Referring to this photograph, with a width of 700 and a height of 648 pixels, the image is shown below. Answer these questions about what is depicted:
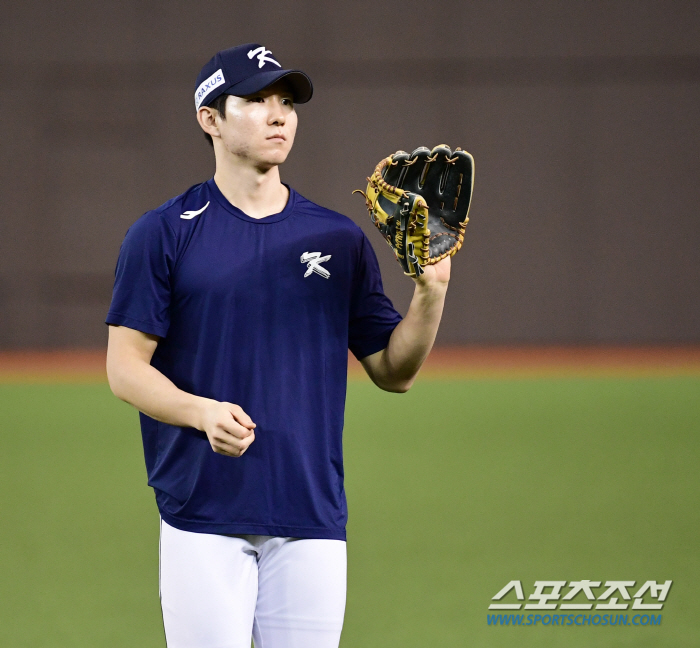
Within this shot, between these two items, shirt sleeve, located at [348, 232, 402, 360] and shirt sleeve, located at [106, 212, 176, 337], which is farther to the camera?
shirt sleeve, located at [348, 232, 402, 360]

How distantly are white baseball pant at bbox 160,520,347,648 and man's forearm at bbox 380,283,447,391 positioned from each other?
0.42 m

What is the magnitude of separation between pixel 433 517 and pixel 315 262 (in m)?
2.74

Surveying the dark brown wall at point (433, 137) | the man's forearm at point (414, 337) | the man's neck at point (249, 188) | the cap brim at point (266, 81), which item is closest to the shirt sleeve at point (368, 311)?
the man's forearm at point (414, 337)

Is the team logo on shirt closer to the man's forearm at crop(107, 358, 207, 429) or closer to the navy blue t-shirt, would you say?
the navy blue t-shirt

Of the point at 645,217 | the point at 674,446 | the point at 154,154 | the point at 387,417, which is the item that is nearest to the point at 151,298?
the point at 674,446

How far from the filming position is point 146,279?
182 cm

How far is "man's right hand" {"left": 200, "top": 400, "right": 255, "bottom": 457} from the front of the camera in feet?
5.38

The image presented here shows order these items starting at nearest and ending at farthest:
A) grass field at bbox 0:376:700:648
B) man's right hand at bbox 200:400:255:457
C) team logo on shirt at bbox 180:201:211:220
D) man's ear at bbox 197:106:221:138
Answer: man's right hand at bbox 200:400:255:457, team logo on shirt at bbox 180:201:211:220, man's ear at bbox 197:106:221:138, grass field at bbox 0:376:700:648

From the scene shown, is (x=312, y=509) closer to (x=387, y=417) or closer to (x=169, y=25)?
(x=387, y=417)

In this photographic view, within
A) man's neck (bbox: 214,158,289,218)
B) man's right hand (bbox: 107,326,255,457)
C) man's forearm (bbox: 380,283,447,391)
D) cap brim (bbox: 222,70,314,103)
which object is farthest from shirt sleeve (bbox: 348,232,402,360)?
man's right hand (bbox: 107,326,255,457)

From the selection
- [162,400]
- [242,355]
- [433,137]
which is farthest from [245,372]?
[433,137]

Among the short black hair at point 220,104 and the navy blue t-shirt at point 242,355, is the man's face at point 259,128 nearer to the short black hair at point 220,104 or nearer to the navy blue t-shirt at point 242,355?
the short black hair at point 220,104

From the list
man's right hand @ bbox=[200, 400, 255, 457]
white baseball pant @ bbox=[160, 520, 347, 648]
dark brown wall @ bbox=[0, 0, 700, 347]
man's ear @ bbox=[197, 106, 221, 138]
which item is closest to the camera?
man's right hand @ bbox=[200, 400, 255, 457]

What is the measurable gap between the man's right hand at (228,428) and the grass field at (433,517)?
64.6 inches
